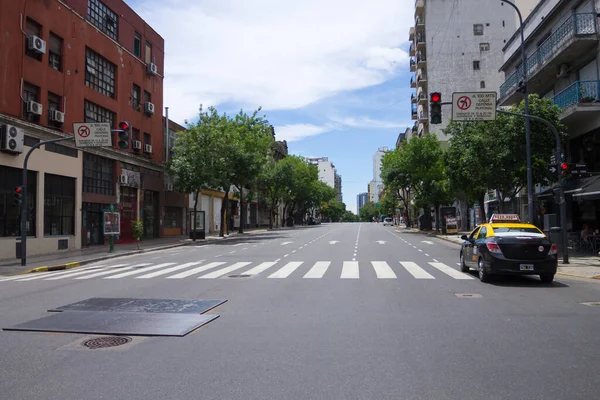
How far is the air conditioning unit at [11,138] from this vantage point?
2161cm

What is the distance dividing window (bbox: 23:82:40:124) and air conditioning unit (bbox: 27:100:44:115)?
0.63 ft

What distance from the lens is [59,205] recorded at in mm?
26609

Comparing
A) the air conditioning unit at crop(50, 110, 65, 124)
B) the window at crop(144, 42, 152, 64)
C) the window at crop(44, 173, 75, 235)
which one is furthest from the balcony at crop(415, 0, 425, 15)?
the window at crop(44, 173, 75, 235)

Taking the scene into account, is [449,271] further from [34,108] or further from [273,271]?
[34,108]

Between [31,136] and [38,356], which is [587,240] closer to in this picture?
[38,356]

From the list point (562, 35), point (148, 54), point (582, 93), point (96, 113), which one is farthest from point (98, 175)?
point (582, 93)

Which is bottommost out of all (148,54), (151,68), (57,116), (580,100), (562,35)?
(580,100)

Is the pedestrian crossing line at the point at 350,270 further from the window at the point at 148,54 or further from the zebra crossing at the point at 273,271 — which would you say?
the window at the point at 148,54

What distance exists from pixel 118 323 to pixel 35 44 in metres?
20.8

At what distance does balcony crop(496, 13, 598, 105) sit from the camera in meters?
20.6

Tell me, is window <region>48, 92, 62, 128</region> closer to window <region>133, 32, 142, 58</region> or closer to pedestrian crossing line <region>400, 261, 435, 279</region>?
window <region>133, 32, 142, 58</region>

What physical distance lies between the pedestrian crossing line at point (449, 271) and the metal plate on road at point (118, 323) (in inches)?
324

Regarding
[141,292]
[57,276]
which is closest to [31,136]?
[57,276]

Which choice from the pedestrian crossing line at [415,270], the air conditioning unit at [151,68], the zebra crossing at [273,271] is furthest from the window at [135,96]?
the pedestrian crossing line at [415,270]
